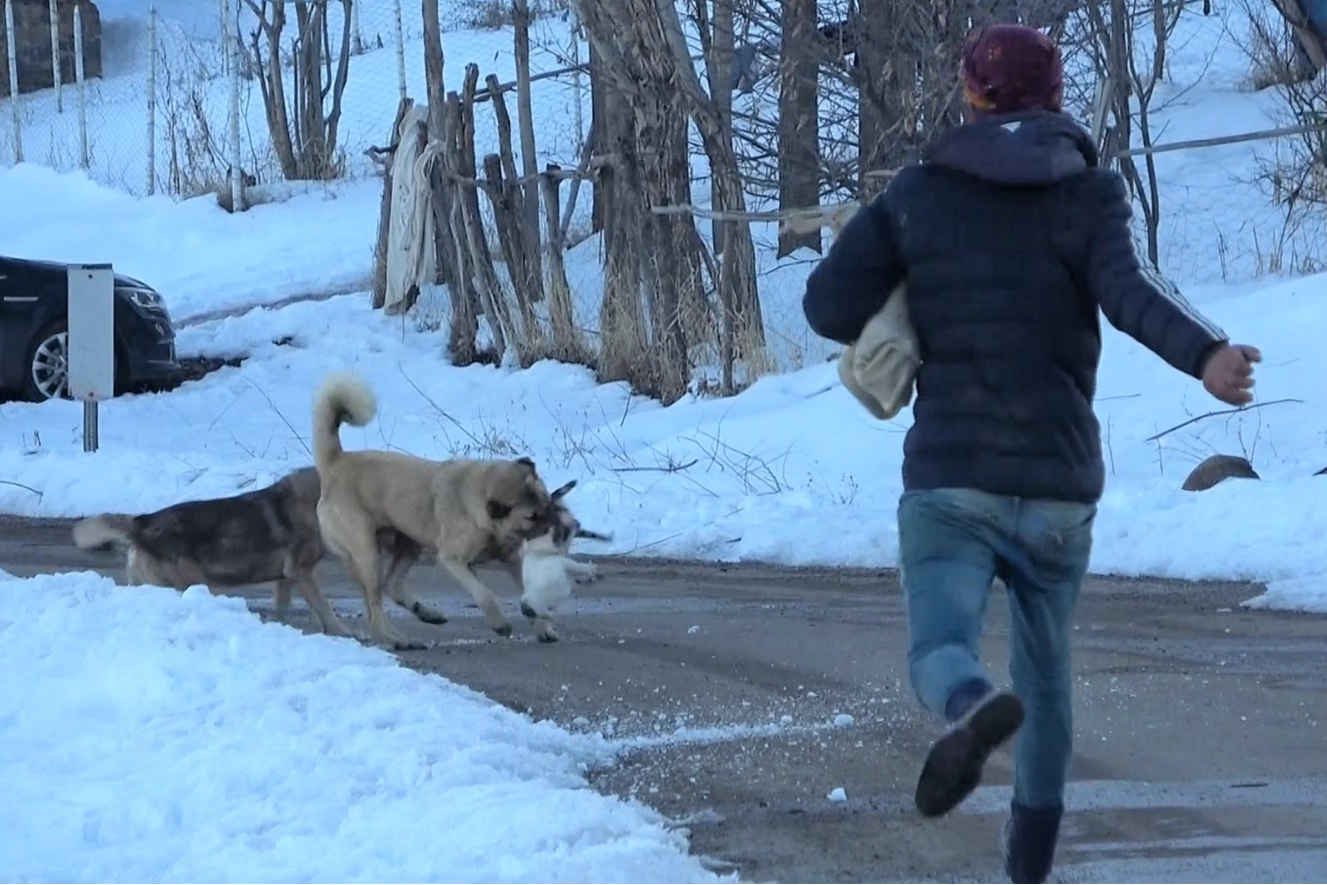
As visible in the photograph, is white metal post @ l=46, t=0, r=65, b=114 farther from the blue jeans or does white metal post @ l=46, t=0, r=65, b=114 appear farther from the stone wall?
the blue jeans

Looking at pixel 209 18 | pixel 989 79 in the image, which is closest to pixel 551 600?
pixel 989 79

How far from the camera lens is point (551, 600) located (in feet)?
27.1

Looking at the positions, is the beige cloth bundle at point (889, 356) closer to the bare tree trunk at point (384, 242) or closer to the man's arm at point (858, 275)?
the man's arm at point (858, 275)

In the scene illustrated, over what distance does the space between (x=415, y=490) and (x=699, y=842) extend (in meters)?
3.67

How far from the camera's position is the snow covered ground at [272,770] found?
4.65 metres

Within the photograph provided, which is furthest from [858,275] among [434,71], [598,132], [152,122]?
[152,122]

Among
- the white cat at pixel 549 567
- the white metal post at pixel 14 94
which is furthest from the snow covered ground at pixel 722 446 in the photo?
the white metal post at pixel 14 94

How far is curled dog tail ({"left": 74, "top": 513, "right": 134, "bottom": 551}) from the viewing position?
29.7ft

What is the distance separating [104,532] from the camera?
907 centimetres

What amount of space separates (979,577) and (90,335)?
455 inches

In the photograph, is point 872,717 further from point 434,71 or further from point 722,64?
point 434,71

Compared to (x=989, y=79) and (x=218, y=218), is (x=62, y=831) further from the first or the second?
(x=218, y=218)

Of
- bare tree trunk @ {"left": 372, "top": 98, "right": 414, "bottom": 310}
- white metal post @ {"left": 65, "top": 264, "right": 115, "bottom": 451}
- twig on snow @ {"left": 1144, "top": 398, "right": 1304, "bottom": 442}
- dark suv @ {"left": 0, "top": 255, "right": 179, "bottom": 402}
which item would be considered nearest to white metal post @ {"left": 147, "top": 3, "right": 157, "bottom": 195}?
bare tree trunk @ {"left": 372, "top": 98, "right": 414, "bottom": 310}

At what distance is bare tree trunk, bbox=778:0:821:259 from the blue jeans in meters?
12.9
